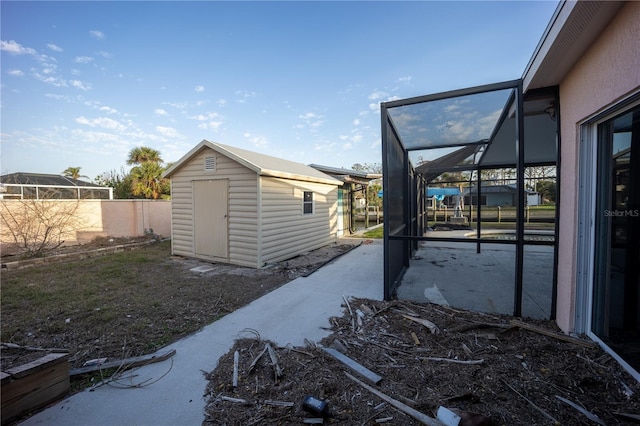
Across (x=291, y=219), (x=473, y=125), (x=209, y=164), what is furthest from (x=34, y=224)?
(x=473, y=125)

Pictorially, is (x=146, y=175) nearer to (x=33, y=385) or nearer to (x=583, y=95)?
(x=33, y=385)

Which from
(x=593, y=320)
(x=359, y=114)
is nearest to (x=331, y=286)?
(x=593, y=320)

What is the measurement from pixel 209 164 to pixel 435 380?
6.57m

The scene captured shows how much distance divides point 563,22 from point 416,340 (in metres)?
3.08

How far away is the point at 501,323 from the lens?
3.16 m

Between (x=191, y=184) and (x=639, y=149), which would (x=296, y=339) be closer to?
(x=639, y=149)

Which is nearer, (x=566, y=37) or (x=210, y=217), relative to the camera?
(x=566, y=37)

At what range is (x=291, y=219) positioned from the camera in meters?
7.40

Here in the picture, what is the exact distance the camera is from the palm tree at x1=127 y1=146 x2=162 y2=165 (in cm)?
1613

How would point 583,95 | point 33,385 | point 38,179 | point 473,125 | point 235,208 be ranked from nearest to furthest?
1. point 33,385
2. point 583,95
3. point 473,125
4. point 235,208
5. point 38,179

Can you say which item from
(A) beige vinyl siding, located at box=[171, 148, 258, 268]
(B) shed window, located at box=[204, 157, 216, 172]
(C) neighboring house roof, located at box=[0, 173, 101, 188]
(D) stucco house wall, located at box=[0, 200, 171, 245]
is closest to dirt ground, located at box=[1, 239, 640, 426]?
(A) beige vinyl siding, located at box=[171, 148, 258, 268]

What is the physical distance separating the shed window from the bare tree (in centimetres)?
505

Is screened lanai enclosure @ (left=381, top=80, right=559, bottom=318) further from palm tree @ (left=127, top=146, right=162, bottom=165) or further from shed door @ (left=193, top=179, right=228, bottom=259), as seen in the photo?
palm tree @ (left=127, top=146, right=162, bottom=165)

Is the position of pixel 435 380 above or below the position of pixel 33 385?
below
